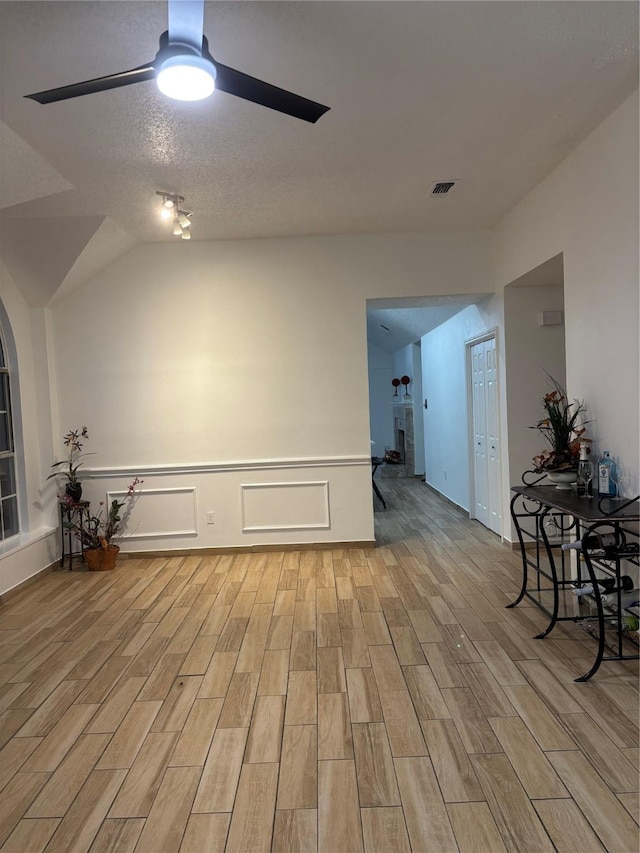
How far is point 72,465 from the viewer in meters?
5.45

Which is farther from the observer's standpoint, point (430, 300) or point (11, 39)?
point (430, 300)

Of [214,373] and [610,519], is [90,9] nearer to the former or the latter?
[610,519]

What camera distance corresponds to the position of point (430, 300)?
18.5 feet

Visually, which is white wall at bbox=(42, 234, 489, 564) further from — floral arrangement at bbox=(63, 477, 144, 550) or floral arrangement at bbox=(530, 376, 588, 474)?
floral arrangement at bbox=(530, 376, 588, 474)

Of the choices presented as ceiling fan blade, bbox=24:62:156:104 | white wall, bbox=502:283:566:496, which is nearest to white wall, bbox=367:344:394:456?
white wall, bbox=502:283:566:496

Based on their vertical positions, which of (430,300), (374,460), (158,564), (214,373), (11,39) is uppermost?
(11,39)

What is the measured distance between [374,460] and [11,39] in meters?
5.48

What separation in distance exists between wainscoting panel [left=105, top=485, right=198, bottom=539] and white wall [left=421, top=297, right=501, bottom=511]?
3.16 m

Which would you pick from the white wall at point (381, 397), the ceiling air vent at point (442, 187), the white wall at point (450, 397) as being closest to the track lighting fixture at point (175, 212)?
the ceiling air vent at point (442, 187)

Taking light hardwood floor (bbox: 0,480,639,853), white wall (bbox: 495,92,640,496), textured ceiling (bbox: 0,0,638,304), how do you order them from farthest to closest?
1. white wall (bbox: 495,92,640,496)
2. textured ceiling (bbox: 0,0,638,304)
3. light hardwood floor (bbox: 0,480,639,853)

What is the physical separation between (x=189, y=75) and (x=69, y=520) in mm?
4390

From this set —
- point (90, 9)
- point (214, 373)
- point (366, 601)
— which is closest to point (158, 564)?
point (214, 373)

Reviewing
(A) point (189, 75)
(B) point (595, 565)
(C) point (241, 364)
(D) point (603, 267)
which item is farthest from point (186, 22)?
(C) point (241, 364)

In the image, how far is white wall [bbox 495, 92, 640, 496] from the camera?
10.0 ft
